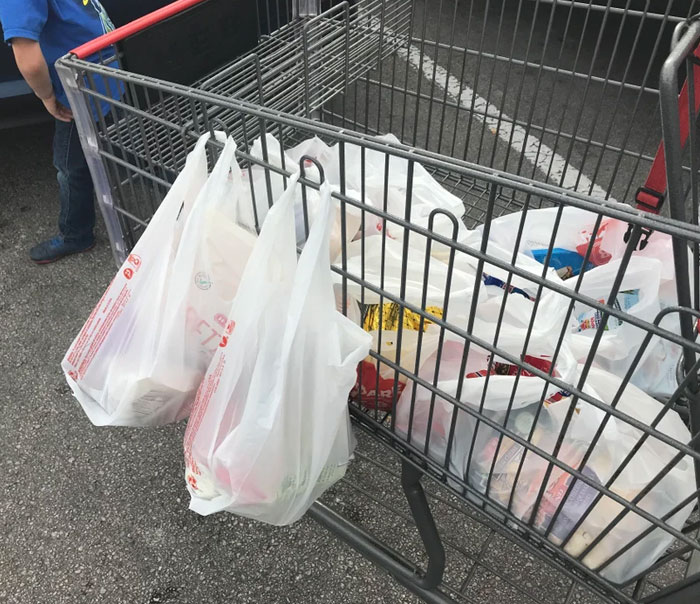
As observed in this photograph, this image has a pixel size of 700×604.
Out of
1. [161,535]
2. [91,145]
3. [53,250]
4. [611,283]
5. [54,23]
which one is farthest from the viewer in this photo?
[53,250]

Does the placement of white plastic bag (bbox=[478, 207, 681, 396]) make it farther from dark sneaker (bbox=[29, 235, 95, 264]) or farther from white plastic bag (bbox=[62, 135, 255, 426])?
dark sneaker (bbox=[29, 235, 95, 264])

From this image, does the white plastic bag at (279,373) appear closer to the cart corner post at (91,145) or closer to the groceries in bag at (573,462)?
the groceries in bag at (573,462)

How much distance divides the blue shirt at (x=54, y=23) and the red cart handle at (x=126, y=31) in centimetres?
28

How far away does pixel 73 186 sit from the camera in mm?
2016

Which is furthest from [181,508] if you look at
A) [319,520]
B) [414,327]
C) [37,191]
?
[37,191]

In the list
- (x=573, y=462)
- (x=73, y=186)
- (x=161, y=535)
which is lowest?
(x=161, y=535)

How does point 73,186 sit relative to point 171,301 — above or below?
below

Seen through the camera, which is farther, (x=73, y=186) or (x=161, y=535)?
(x=73, y=186)

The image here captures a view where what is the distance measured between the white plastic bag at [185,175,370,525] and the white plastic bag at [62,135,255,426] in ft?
0.28

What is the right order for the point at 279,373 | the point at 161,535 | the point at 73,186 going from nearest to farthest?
1. the point at 279,373
2. the point at 161,535
3. the point at 73,186

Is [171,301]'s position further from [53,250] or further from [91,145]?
[53,250]

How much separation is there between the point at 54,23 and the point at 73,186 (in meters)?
0.55

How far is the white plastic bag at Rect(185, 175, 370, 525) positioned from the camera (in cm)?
88

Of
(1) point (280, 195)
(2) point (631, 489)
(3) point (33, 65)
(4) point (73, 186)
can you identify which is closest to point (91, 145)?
(1) point (280, 195)
